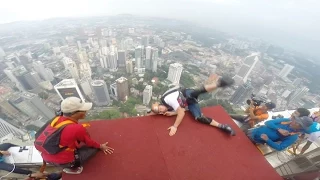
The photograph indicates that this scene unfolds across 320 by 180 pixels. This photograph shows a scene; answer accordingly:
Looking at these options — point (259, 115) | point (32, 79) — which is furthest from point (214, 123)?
point (32, 79)

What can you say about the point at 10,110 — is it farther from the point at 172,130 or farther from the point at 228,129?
the point at 228,129

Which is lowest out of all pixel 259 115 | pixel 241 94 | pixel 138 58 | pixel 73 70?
pixel 73 70

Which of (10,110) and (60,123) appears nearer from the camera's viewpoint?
(60,123)

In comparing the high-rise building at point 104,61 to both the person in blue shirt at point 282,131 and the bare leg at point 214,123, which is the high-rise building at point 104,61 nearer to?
the bare leg at point 214,123

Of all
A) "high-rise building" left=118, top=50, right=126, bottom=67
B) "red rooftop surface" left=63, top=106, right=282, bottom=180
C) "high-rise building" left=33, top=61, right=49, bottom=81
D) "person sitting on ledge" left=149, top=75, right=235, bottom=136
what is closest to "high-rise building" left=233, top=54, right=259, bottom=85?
"high-rise building" left=118, top=50, right=126, bottom=67

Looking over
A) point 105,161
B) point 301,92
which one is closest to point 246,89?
point 301,92

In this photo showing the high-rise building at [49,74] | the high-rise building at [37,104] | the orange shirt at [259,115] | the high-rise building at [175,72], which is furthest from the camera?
the high-rise building at [49,74]

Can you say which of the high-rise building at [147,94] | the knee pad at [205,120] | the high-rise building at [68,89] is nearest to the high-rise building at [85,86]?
the high-rise building at [68,89]
